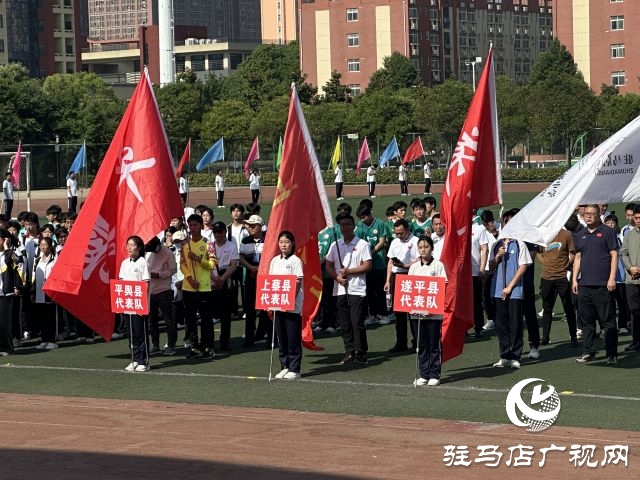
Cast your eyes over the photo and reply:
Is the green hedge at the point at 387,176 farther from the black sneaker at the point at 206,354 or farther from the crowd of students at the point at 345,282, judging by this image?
the black sneaker at the point at 206,354

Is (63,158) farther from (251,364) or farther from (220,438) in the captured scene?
(220,438)

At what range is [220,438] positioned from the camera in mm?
11734

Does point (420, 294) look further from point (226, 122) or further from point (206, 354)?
point (226, 122)

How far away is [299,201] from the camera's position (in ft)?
51.0

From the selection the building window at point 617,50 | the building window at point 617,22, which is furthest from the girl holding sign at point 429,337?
the building window at point 617,50

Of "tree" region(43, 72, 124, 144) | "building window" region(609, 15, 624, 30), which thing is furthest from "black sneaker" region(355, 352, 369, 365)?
"building window" region(609, 15, 624, 30)

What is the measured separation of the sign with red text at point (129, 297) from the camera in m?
15.8

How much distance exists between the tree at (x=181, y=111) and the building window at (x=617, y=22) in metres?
39.9

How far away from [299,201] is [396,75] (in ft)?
314

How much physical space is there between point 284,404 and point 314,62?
→ 11572cm

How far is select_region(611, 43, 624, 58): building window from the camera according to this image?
107744 millimetres

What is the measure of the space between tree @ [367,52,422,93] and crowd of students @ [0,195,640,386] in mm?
89646

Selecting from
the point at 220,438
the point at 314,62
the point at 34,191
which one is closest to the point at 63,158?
the point at 34,191

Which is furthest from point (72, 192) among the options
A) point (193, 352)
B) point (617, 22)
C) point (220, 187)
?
point (617, 22)
